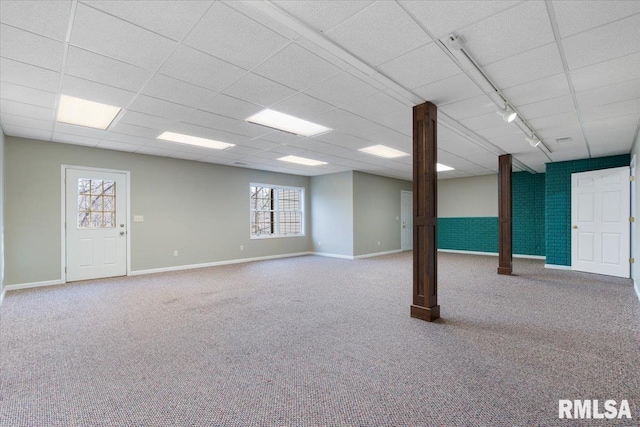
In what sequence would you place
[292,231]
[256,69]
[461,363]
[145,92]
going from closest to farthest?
Result: [461,363]
[256,69]
[145,92]
[292,231]

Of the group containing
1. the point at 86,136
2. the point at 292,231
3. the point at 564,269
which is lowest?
the point at 564,269

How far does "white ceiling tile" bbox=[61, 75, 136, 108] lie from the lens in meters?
3.12

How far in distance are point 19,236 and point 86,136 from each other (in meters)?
1.94

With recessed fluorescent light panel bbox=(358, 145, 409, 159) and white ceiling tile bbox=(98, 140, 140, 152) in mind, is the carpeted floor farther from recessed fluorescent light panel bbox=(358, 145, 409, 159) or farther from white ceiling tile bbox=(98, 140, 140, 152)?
recessed fluorescent light panel bbox=(358, 145, 409, 159)

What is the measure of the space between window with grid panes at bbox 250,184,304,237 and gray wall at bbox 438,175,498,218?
4850 millimetres

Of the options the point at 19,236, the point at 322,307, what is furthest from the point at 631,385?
the point at 19,236

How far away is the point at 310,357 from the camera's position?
102 inches

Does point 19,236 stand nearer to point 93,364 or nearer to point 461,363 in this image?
point 93,364

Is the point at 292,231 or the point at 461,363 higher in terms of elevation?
the point at 292,231

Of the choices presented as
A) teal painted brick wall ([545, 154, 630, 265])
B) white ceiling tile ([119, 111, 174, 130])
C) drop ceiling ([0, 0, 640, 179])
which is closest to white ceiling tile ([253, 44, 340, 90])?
drop ceiling ([0, 0, 640, 179])

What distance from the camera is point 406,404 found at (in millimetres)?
1935

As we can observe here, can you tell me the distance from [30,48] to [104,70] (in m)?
0.50

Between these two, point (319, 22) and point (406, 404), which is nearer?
point (406, 404)

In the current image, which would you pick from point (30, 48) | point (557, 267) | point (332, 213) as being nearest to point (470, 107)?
point (30, 48)
